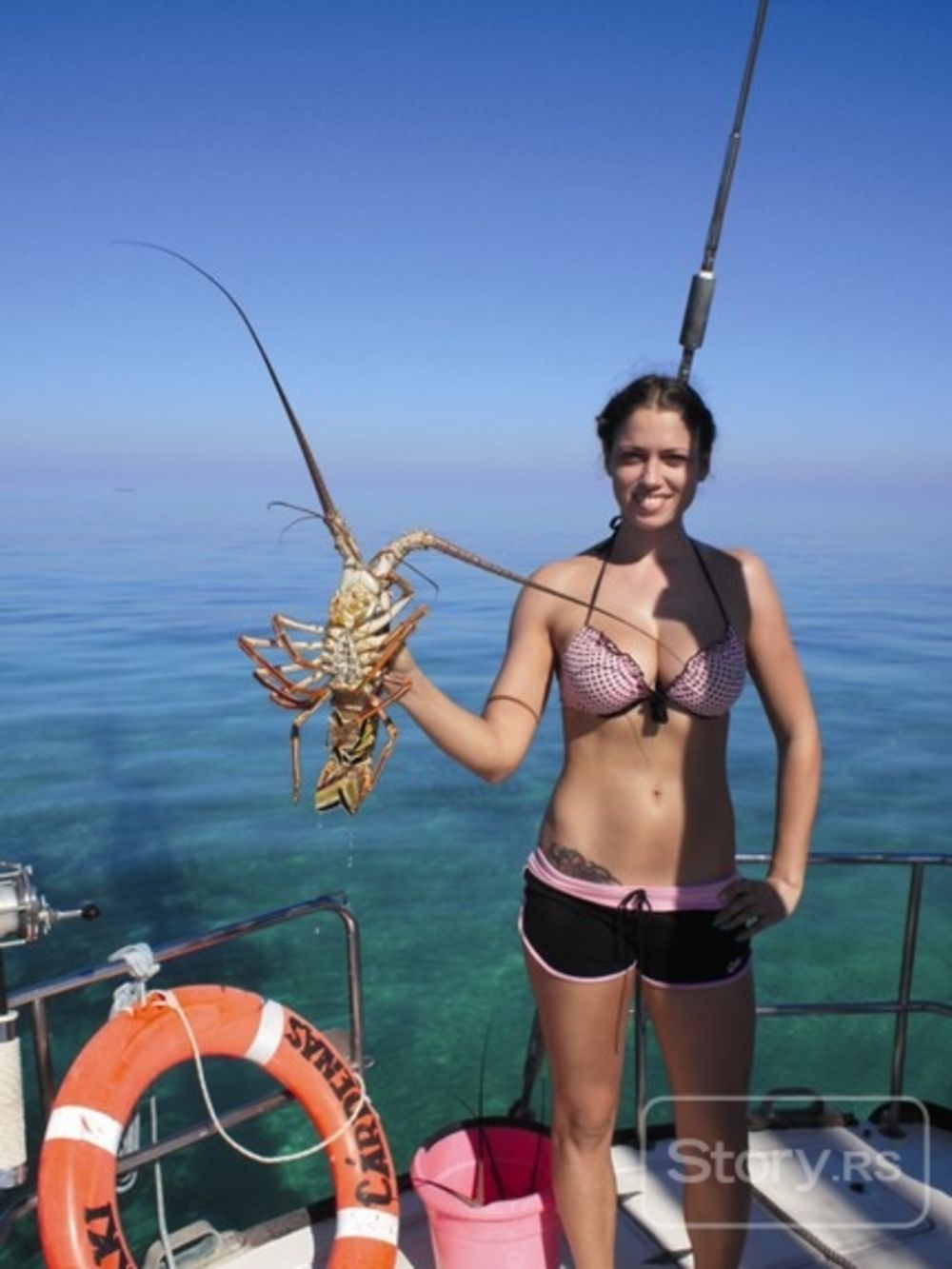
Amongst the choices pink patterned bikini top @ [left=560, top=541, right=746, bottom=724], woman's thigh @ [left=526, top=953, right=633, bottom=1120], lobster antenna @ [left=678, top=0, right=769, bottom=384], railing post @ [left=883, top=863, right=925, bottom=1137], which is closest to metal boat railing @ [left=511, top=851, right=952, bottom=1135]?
railing post @ [left=883, top=863, right=925, bottom=1137]

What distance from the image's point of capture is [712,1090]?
211 centimetres

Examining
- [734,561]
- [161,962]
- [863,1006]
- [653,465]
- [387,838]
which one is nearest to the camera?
[653,465]

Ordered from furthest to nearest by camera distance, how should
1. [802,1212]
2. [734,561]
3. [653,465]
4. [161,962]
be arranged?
[802,1212]
[161,962]
[734,561]
[653,465]

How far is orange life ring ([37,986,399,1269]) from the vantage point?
→ 214 centimetres

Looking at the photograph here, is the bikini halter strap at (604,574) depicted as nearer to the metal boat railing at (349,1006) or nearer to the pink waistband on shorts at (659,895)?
the pink waistband on shorts at (659,895)

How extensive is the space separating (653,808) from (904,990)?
1.46 meters

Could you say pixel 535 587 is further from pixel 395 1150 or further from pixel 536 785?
pixel 536 785

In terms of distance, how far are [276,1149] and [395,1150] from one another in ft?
2.03

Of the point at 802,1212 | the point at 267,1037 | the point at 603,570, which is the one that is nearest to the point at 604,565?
the point at 603,570

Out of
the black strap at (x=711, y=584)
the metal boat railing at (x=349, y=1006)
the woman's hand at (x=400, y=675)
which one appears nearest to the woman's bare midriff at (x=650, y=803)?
the black strap at (x=711, y=584)

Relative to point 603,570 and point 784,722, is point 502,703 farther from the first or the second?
point 784,722

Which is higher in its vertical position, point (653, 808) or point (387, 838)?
point (653, 808)

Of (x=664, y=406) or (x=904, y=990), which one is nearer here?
(x=664, y=406)

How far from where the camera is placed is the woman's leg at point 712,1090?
2092 mm
